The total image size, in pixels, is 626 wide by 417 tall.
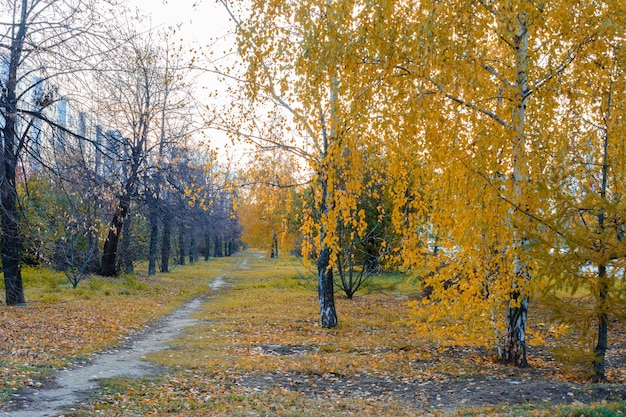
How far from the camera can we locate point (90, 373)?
8.36 m

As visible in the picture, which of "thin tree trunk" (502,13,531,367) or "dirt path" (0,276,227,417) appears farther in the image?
"thin tree trunk" (502,13,531,367)

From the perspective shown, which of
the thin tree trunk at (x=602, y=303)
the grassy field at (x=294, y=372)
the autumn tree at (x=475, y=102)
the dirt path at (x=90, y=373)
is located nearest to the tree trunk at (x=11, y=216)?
the grassy field at (x=294, y=372)

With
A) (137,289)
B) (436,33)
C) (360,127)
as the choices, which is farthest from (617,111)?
(137,289)

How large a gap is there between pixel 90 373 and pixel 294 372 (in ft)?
10.4

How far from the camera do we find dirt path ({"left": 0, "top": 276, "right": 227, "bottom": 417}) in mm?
6386

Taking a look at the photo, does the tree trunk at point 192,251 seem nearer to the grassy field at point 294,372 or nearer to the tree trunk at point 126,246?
the tree trunk at point 126,246

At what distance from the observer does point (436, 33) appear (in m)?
6.19

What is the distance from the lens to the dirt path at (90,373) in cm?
639

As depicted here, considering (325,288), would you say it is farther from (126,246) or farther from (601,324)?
(126,246)

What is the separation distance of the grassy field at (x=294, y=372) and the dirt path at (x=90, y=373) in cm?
25

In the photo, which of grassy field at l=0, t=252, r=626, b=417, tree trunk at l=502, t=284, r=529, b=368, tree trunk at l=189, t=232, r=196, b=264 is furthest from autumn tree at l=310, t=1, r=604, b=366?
tree trunk at l=189, t=232, r=196, b=264

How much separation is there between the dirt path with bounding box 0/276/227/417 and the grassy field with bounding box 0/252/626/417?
10.0 inches

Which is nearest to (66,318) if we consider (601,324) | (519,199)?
(519,199)

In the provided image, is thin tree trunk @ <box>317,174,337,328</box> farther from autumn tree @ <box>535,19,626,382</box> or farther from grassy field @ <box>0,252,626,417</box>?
autumn tree @ <box>535,19,626,382</box>
